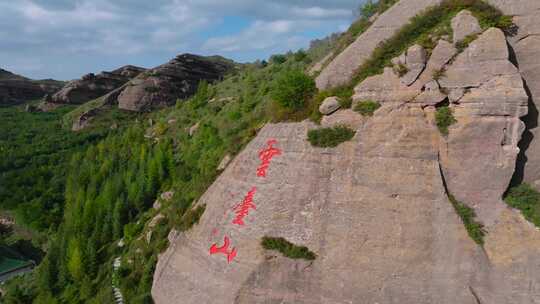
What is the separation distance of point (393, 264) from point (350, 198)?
127 inches

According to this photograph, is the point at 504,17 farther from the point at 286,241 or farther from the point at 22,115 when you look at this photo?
the point at 22,115

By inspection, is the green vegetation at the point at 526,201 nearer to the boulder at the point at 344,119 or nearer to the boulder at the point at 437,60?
the boulder at the point at 437,60

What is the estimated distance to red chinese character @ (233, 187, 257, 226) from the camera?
15445 millimetres

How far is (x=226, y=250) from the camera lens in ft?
50.7

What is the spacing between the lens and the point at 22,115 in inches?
3561

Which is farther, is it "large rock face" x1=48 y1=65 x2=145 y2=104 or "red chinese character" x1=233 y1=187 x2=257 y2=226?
"large rock face" x1=48 y1=65 x2=145 y2=104

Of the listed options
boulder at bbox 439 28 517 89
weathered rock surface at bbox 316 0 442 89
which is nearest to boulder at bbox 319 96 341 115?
weathered rock surface at bbox 316 0 442 89

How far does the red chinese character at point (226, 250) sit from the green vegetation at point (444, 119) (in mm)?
10655

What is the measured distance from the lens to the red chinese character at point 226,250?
15.3 meters

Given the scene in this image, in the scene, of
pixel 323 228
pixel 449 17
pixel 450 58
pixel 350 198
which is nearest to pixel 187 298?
pixel 323 228

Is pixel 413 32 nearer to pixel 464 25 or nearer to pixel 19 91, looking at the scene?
pixel 464 25

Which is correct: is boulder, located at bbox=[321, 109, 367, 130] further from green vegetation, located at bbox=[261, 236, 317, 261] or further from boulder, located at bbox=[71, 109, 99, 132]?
boulder, located at bbox=[71, 109, 99, 132]

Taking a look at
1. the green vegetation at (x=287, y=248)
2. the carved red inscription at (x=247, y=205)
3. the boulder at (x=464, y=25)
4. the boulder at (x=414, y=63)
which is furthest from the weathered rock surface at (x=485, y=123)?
the carved red inscription at (x=247, y=205)

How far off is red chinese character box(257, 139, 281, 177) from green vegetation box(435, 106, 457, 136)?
7.04 meters
